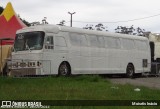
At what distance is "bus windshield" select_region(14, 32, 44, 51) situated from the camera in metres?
21.9

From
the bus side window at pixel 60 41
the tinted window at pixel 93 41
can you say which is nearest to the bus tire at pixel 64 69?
the bus side window at pixel 60 41

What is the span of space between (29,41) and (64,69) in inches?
92.0

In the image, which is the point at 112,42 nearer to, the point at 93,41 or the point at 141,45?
the point at 93,41

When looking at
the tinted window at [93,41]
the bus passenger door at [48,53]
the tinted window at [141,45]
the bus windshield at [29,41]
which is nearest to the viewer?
the bus passenger door at [48,53]

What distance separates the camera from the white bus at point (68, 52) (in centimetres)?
2176

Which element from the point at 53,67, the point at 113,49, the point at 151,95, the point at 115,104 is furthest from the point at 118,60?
the point at 115,104

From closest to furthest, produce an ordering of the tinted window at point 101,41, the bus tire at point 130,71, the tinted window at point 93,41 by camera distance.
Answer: the tinted window at point 93,41 → the tinted window at point 101,41 → the bus tire at point 130,71

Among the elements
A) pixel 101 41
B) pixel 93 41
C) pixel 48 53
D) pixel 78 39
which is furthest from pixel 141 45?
pixel 48 53

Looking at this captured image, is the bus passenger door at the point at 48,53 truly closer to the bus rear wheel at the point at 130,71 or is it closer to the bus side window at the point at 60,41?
the bus side window at the point at 60,41

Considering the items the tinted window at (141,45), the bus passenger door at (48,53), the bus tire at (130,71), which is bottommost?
the bus tire at (130,71)

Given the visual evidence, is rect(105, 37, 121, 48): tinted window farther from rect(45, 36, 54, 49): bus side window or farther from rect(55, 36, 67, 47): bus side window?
rect(45, 36, 54, 49): bus side window

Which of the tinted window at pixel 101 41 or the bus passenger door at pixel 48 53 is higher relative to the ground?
the tinted window at pixel 101 41

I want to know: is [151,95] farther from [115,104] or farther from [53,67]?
[53,67]

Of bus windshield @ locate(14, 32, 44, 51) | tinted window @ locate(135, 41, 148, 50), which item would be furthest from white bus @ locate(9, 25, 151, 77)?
tinted window @ locate(135, 41, 148, 50)
